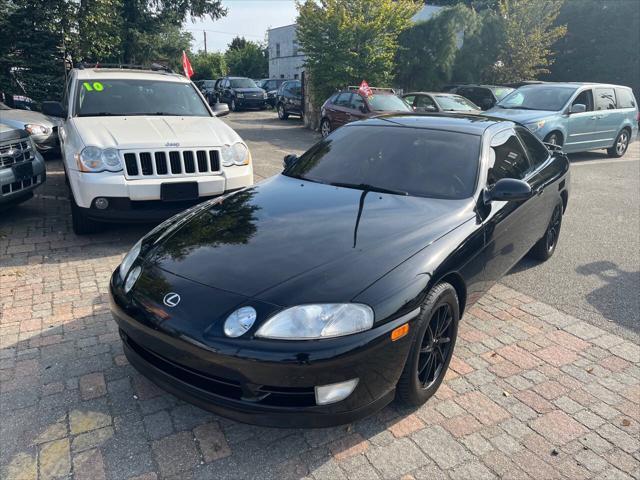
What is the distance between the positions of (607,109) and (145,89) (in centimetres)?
1076

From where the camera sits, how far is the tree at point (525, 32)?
19391 millimetres

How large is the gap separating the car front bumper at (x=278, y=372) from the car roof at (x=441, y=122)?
6.54 feet

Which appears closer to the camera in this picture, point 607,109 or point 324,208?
point 324,208

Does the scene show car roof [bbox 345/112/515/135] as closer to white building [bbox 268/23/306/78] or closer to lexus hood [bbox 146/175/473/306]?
lexus hood [bbox 146/175/473/306]

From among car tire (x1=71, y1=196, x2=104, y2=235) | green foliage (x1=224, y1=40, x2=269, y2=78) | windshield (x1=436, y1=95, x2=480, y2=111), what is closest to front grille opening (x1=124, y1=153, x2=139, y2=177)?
car tire (x1=71, y1=196, x2=104, y2=235)

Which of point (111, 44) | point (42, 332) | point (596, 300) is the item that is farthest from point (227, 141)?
point (111, 44)

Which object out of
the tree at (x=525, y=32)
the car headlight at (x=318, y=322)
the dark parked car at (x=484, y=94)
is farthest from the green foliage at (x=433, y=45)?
the car headlight at (x=318, y=322)

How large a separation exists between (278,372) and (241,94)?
24006 mm

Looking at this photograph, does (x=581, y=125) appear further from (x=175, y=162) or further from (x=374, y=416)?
(x=374, y=416)

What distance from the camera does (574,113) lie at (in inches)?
422

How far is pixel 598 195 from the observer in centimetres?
839

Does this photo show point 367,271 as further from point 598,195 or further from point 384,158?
point 598,195

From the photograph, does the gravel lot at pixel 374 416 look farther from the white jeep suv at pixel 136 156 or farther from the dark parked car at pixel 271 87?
the dark parked car at pixel 271 87

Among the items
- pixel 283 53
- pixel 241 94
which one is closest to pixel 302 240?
pixel 241 94
